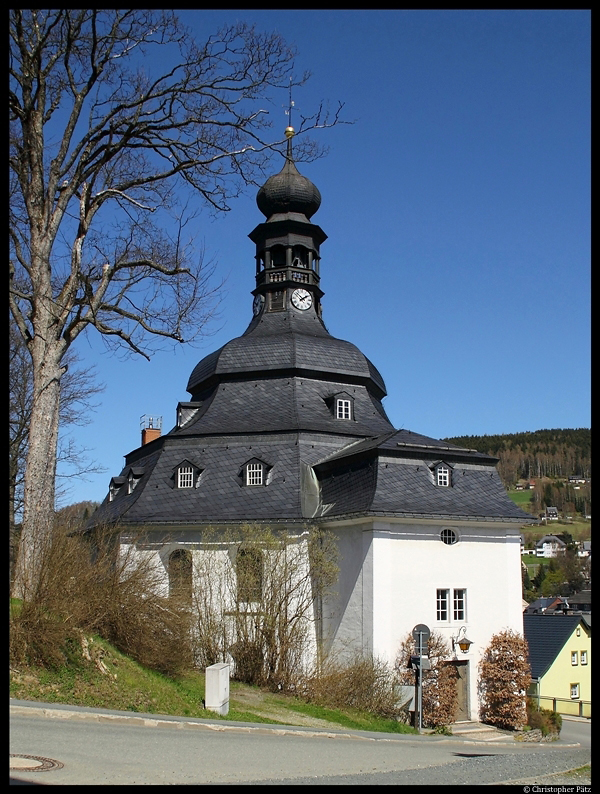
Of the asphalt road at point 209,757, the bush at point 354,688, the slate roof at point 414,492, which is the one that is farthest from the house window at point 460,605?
the asphalt road at point 209,757

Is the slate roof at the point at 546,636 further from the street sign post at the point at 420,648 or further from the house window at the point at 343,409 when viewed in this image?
the street sign post at the point at 420,648

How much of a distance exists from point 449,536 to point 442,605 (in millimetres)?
2097

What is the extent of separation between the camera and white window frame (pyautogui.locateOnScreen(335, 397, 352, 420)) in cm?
2961

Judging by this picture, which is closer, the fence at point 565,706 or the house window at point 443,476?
the house window at point 443,476

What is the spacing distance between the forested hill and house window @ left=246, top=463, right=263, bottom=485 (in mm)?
112003

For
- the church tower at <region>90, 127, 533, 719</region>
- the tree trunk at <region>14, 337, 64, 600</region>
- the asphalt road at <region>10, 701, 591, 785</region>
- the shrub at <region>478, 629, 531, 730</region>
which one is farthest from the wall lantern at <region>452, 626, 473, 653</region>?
the tree trunk at <region>14, 337, 64, 600</region>

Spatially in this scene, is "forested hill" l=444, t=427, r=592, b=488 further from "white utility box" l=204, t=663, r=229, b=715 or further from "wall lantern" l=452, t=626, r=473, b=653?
"white utility box" l=204, t=663, r=229, b=715

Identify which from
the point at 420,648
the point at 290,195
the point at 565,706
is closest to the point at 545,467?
the point at 565,706

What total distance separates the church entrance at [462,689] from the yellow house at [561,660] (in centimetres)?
2014

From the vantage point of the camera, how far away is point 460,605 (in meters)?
24.0

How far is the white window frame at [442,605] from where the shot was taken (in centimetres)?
2357

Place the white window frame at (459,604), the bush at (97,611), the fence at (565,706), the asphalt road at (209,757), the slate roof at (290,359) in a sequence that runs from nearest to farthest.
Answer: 1. the asphalt road at (209,757)
2. the bush at (97,611)
3. the white window frame at (459,604)
4. the slate roof at (290,359)
5. the fence at (565,706)

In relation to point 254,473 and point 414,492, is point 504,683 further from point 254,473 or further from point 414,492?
point 254,473

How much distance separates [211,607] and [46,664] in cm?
866
